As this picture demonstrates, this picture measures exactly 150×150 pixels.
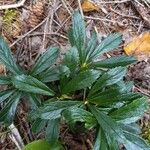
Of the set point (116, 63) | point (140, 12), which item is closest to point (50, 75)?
point (116, 63)

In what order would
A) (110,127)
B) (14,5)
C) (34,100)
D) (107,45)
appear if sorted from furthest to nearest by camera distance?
(14,5), (107,45), (34,100), (110,127)

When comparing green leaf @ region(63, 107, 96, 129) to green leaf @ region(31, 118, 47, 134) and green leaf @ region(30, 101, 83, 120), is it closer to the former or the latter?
green leaf @ region(30, 101, 83, 120)

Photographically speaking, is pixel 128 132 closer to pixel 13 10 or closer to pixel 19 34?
pixel 19 34

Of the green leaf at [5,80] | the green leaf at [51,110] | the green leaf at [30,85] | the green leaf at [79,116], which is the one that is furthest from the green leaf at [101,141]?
the green leaf at [5,80]

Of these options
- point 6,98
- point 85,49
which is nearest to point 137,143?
point 85,49

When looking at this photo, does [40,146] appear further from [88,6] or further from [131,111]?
[88,6]

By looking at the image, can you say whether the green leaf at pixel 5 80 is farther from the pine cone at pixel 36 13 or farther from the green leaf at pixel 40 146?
the pine cone at pixel 36 13
